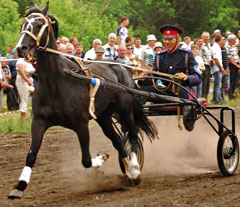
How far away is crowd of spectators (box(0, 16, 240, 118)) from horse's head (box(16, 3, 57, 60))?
510cm

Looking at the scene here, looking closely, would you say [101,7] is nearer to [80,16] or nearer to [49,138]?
[80,16]

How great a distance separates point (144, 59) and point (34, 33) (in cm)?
826

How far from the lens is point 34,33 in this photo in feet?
21.1

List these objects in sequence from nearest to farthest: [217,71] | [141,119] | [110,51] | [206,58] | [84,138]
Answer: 1. [84,138]
2. [141,119]
3. [110,51]
4. [206,58]
5. [217,71]

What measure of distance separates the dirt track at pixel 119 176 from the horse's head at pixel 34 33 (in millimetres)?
1472

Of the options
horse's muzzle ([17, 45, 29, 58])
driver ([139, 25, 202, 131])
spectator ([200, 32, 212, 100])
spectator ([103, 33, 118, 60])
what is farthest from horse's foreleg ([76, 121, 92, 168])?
spectator ([200, 32, 212, 100])

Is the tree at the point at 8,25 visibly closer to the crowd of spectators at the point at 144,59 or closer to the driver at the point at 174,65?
the crowd of spectators at the point at 144,59

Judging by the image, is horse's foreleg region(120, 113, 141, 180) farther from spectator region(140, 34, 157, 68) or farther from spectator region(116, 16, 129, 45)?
spectator region(116, 16, 129, 45)

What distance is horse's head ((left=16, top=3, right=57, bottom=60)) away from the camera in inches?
246

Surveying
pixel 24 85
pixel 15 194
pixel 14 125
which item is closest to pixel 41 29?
pixel 15 194

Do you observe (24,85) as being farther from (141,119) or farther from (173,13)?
(173,13)

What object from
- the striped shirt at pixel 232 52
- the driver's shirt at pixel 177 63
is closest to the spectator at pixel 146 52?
the striped shirt at pixel 232 52

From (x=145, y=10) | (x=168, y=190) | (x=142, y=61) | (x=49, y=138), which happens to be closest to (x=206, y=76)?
(x=142, y=61)

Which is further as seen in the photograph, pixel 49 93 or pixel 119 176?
pixel 119 176
